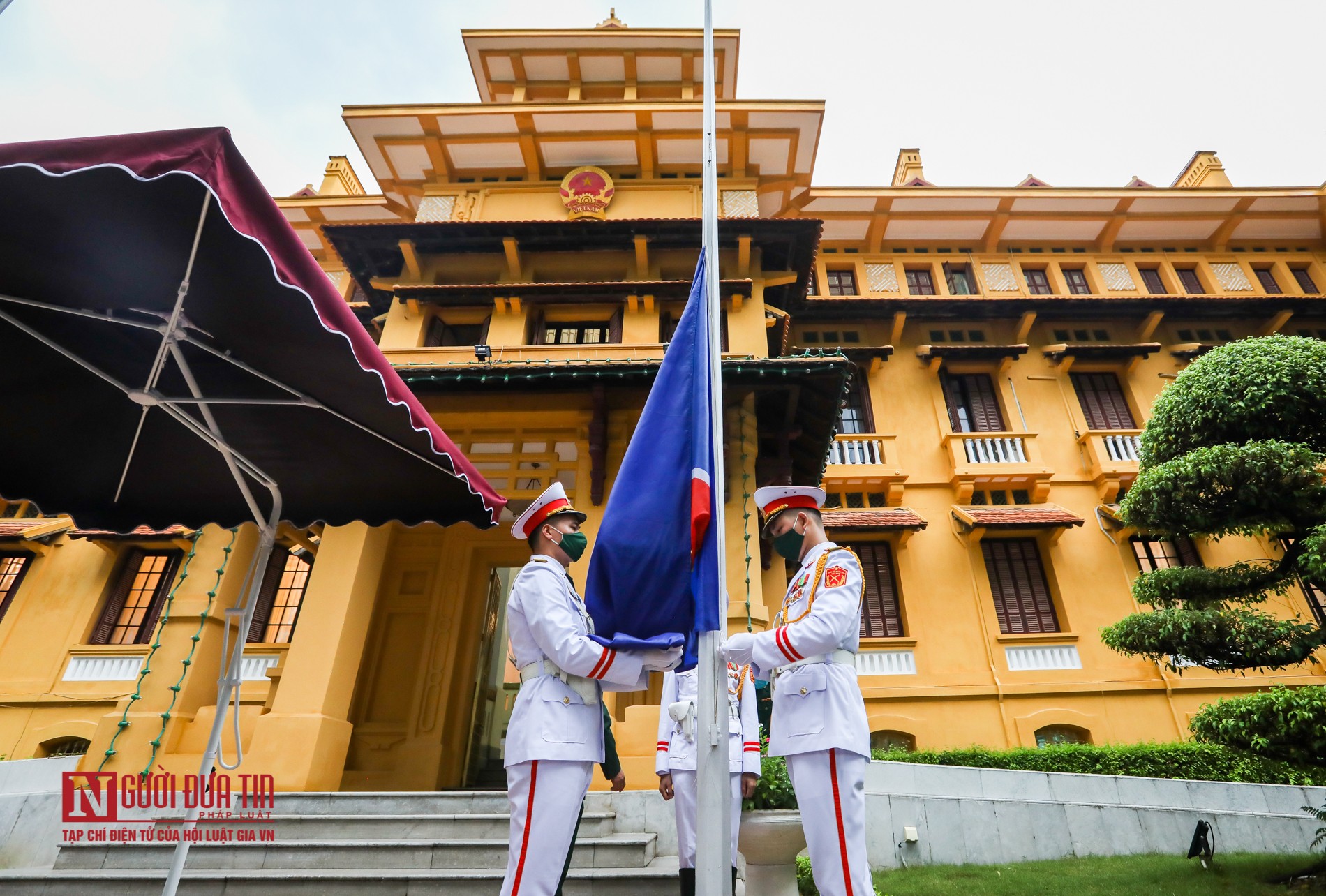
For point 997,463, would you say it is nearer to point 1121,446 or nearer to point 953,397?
point 953,397

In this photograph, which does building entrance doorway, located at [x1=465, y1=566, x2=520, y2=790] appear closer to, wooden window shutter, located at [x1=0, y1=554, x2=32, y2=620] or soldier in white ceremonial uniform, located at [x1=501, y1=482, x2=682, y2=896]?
soldier in white ceremonial uniform, located at [x1=501, y1=482, x2=682, y2=896]

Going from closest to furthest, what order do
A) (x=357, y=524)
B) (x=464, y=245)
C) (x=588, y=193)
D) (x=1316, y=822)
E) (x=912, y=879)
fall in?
(x=912, y=879) < (x=1316, y=822) < (x=357, y=524) < (x=464, y=245) < (x=588, y=193)

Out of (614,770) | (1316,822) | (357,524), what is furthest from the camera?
(357,524)

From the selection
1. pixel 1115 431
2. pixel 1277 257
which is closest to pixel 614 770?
pixel 1115 431

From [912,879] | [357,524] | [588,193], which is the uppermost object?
[588,193]

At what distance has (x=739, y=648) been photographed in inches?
106

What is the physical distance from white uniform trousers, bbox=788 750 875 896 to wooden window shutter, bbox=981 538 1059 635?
1163 centimetres

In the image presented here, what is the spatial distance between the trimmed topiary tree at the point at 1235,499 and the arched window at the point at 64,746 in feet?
54.6

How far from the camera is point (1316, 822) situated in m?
7.28

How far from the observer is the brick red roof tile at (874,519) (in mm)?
12984

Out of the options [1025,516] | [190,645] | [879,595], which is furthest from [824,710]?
[1025,516]

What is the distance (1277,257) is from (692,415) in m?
21.6

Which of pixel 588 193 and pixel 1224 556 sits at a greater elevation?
pixel 588 193

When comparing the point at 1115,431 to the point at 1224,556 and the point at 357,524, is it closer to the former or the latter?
the point at 1224,556
